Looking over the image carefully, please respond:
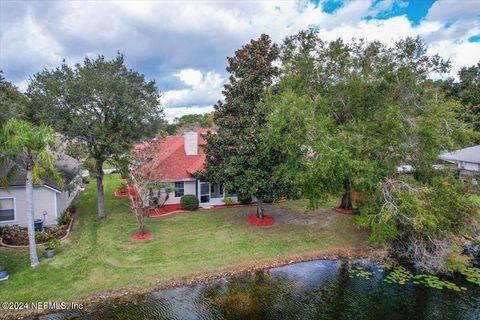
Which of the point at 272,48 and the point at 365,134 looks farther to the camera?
the point at 272,48

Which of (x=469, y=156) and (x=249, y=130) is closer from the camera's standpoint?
(x=249, y=130)

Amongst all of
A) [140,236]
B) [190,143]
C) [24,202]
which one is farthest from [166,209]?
[24,202]

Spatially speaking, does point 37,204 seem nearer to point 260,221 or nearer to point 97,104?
point 97,104

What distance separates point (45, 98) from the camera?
57.8 ft

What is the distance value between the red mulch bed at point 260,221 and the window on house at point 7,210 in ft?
45.4

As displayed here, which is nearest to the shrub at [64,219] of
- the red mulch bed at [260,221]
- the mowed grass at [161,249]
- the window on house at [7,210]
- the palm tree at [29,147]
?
the mowed grass at [161,249]

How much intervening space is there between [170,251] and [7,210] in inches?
399

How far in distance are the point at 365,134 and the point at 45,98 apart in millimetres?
18062

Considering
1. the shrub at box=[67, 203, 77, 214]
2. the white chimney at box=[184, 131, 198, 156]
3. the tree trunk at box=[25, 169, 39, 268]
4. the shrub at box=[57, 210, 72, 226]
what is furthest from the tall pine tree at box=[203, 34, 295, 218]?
the shrub at box=[67, 203, 77, 214]

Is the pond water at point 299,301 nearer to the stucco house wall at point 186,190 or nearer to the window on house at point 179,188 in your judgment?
the stucco house wall at point 186,190

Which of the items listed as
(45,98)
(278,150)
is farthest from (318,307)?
(45,98)

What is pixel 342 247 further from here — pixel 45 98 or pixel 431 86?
pixel 45 98

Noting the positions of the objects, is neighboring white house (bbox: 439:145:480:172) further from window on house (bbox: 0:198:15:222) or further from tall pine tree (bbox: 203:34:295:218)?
window on house (bbox: 0:198:15:222)

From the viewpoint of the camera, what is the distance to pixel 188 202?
21906 mm
